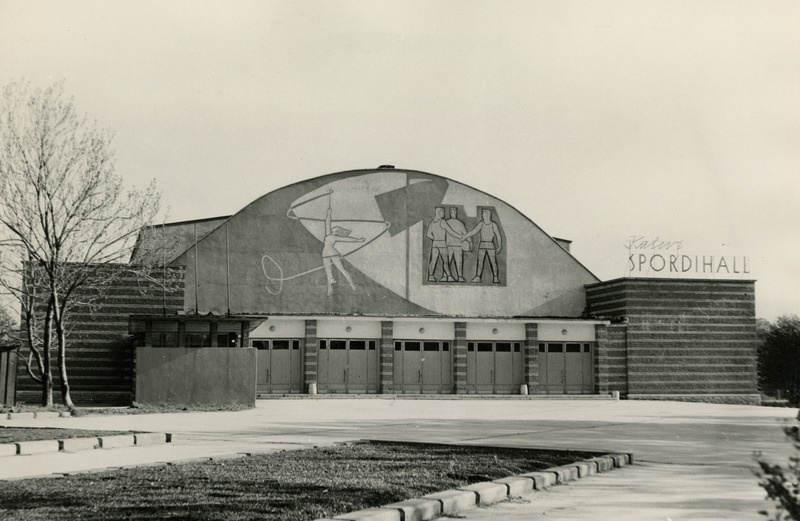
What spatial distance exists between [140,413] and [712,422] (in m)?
16.2

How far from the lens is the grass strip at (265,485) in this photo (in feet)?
24.8

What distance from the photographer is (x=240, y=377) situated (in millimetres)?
30453

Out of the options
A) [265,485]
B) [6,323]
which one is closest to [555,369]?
[6,323]

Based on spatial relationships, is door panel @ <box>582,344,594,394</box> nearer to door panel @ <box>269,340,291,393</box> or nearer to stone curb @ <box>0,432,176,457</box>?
door panel @ <box>269,340,291,393</box>

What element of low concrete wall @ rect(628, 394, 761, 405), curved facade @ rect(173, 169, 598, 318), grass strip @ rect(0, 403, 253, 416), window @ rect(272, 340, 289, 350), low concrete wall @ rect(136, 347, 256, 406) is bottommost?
low concrete wall @ rect(628, 394, 761, 405)

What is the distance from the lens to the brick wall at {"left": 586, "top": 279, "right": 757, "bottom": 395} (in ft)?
Result: 147

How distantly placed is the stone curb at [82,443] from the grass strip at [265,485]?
339 centimetres

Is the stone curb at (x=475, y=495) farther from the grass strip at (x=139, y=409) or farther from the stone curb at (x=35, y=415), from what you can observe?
the grass strip at (x=139, y=409)

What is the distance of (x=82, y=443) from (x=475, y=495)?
7588mm

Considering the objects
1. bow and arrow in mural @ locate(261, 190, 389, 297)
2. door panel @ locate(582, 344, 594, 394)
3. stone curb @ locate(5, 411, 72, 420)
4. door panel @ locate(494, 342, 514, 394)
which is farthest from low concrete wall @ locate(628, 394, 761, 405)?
stone curb @ locate(5, 411, 72, 420)

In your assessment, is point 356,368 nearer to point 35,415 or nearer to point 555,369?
point 555,369

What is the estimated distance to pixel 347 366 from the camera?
43.1 metres

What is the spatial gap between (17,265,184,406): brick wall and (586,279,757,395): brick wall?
21.9m

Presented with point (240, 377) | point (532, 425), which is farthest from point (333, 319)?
point (532, 425)
